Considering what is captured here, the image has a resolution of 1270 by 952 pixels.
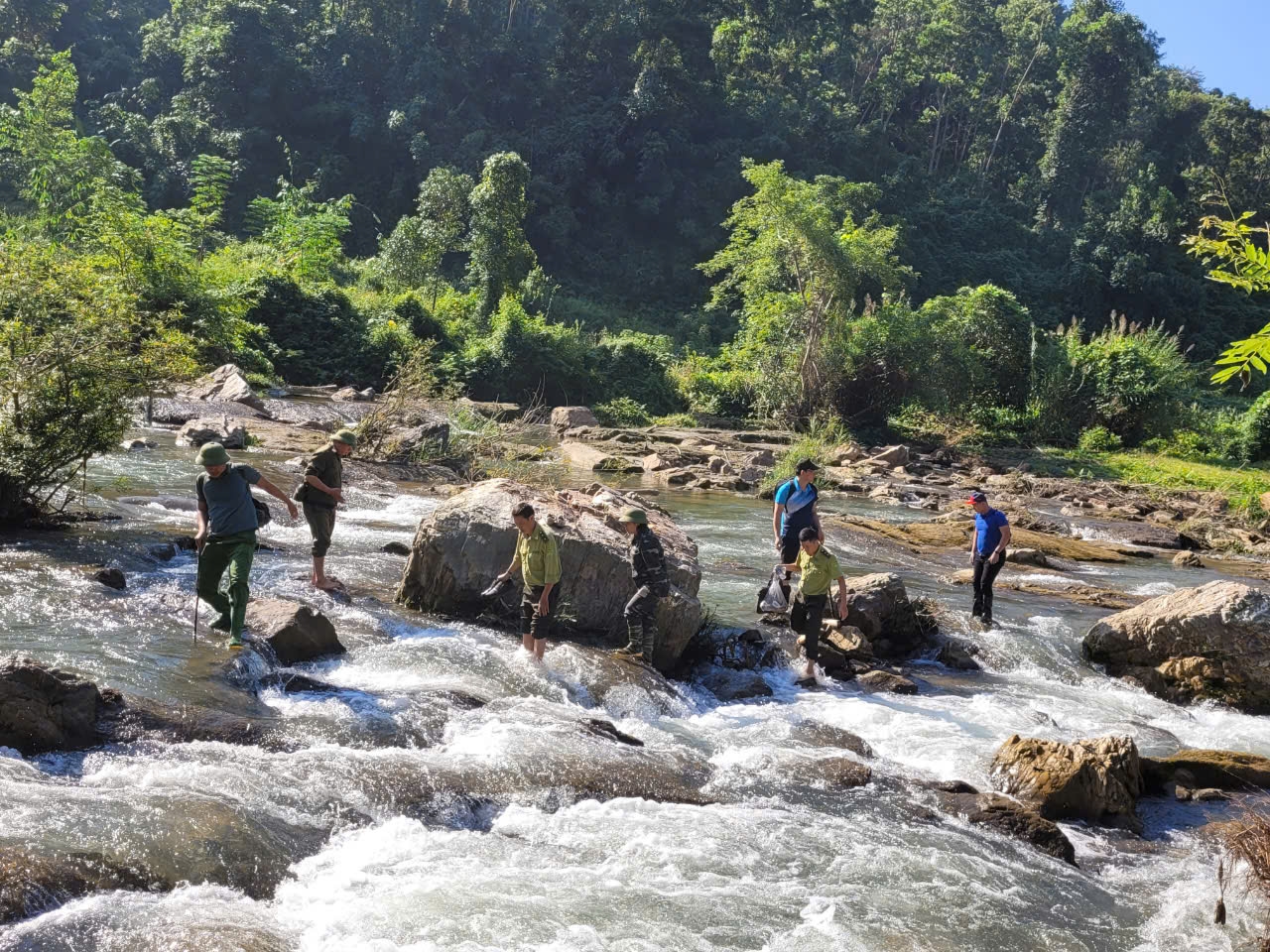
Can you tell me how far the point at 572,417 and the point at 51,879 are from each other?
27.7 m

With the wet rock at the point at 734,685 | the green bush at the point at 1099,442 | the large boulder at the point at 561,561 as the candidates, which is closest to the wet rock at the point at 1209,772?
the wet rock at the point at 734,685

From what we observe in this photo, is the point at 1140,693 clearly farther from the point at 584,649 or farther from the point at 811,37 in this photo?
the point at 811,37

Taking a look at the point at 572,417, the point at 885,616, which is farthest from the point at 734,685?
the point at 572,417

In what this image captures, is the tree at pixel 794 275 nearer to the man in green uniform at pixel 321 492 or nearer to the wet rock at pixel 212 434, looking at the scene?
the wet rock at pixel 212 434

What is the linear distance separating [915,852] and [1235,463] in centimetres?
3002

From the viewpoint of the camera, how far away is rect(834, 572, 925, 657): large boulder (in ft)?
41.9

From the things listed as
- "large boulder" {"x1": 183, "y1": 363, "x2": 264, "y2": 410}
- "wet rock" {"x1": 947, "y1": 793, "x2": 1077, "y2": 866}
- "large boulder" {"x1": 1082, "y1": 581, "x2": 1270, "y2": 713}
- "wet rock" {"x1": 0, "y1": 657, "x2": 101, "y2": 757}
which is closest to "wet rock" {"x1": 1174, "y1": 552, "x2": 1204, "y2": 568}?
"large boulder" {"x1": 1082, "y1": 581, "x2": 1270, "y2": 713}

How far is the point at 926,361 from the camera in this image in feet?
118

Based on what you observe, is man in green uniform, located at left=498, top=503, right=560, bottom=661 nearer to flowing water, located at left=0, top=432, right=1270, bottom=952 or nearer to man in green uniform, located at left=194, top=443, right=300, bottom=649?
flowing water, located at left=0, top=432, right=1270, bottom=952

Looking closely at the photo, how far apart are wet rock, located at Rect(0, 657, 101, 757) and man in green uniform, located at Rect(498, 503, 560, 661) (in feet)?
12.7

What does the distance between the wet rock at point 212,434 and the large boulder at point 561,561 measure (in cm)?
1078

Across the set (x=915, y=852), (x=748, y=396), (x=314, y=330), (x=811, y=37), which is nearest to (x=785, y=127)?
(x=811, y=37)

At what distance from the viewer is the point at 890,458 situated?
1211 inches

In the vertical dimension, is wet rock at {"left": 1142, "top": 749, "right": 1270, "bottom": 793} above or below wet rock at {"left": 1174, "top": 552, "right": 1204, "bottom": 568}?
below
